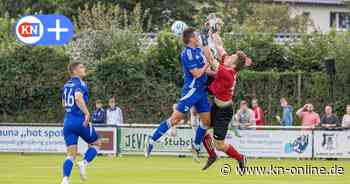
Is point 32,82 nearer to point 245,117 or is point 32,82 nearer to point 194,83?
point 245,117

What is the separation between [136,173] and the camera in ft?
76.4

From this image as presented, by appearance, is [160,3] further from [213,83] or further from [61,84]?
[213,83]

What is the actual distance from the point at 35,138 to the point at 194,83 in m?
14.7

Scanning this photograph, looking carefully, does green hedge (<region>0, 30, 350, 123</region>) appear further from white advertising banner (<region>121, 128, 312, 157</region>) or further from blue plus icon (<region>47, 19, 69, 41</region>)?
white advertising banner (<region>121, 128, 312, 157</region>)

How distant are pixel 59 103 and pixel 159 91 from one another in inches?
158

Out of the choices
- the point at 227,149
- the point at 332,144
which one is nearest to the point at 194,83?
the point at 227,149

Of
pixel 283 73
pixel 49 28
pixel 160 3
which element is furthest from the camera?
pixel 160 3

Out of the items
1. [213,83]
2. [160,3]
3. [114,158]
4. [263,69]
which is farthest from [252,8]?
[213,83]

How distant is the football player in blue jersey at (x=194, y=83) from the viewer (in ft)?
66.2

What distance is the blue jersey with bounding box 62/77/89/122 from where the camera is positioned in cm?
1933

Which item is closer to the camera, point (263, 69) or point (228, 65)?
point (228, 65)

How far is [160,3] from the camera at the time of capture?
60125mm

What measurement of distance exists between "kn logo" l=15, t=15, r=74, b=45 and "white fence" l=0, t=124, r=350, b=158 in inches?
175

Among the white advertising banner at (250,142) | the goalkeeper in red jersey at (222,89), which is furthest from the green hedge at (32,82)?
the goalkeeper in red jersey at (222,89)
